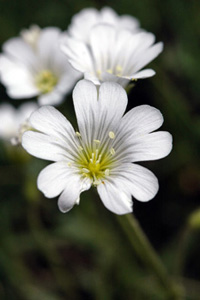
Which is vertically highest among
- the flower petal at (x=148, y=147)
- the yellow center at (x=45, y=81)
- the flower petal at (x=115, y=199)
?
the yellow center at (x=45, y=81)

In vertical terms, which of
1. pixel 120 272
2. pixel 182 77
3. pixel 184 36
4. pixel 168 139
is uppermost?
pixel 184 36

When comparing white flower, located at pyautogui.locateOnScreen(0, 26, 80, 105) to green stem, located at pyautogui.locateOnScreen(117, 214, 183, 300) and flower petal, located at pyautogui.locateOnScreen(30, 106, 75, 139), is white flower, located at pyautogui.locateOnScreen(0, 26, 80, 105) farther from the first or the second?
green stem, located at pyautogui.locateOnScreen(117, 214, 183, 300)

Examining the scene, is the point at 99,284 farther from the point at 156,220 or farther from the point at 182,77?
the point at 182,77

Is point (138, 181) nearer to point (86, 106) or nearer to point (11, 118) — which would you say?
point (86, 106)

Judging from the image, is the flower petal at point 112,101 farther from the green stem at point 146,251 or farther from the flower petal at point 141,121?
the green stem at point 146,251

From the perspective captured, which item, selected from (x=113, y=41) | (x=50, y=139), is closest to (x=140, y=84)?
(x=113, y=41)

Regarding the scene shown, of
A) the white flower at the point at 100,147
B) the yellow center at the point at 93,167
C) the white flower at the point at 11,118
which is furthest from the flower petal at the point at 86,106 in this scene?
the white flower at the point at 11,118

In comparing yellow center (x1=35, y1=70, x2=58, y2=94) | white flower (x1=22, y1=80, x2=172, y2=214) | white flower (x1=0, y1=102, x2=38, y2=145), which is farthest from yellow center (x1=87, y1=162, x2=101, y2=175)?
white flower (x1=0, y1=102, x2=38, y2=145)
